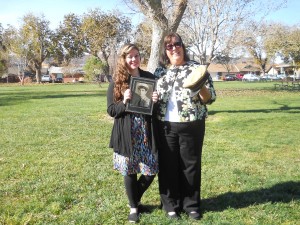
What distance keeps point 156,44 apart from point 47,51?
60.4 m

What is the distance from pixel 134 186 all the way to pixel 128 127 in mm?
723

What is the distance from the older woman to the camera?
364 centimetres

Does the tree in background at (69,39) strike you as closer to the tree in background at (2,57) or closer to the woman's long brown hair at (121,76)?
the tree in background at (2,57)

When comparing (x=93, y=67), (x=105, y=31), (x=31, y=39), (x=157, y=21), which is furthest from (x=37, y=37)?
(x=157, y=21)

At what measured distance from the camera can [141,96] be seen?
3521 mm

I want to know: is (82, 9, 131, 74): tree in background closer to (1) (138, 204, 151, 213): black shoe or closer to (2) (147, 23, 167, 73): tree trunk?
(2) (147, 23, 167, 73): tree trunk

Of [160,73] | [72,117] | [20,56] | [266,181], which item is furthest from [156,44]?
[20,56]

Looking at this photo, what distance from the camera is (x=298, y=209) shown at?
4.27 m

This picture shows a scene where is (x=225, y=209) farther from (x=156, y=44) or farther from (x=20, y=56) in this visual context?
(x=20, y=56)

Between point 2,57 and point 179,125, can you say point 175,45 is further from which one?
point 2,57

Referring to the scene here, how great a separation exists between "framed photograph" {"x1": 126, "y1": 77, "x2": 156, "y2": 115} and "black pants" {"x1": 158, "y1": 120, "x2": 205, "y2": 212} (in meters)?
0.33

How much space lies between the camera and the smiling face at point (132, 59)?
11.9 ft

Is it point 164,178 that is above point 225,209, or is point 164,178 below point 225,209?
above

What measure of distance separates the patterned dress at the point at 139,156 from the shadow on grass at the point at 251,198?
102 cm
